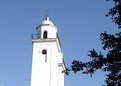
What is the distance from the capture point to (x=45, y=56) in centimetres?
5578

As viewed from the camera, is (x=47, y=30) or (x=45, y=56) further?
(x=47, y=30)

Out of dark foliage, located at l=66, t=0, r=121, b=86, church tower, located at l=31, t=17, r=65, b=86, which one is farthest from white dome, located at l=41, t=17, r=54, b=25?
dark foliage, located at l=66, t=0, r=121, b=86

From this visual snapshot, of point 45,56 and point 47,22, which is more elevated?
point 47,22

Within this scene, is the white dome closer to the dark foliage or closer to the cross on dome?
the cross on dome

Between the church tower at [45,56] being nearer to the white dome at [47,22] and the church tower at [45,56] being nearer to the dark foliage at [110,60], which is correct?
the white dome at [47,22]

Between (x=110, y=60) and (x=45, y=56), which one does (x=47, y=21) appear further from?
(x=110, y=60)

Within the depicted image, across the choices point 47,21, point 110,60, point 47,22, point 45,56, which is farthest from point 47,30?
point 110,60

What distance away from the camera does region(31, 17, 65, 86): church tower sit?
54.2 m

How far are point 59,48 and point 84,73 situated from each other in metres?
40.4

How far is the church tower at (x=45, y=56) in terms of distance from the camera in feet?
178

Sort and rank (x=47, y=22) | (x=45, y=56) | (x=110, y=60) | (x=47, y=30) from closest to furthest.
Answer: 1. (x=110, y=60)
2. (x=45, y=56)
3. (x=47, y=30)
4. (x=47, y=22)

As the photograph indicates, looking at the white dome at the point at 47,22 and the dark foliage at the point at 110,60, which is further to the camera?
the white dome at the point at 47,22

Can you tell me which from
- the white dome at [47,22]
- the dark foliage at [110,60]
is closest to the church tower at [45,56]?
the white dome at [47,22]

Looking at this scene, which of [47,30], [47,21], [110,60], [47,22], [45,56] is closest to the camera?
[110,60]
